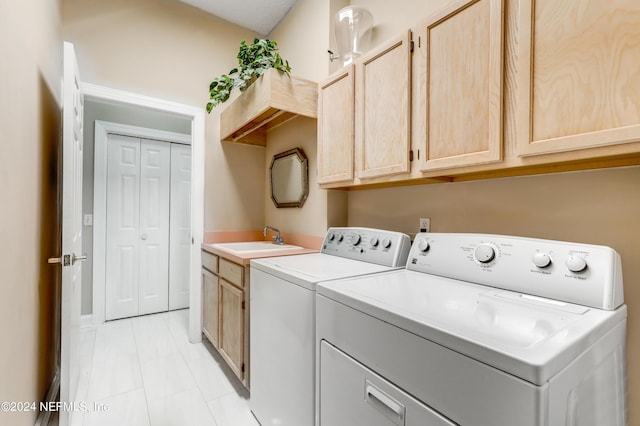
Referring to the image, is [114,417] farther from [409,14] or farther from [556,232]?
[409,14]

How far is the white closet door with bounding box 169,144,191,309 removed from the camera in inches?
136

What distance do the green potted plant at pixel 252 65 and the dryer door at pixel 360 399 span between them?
5.55ft

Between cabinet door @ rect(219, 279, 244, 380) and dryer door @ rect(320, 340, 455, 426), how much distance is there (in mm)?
893

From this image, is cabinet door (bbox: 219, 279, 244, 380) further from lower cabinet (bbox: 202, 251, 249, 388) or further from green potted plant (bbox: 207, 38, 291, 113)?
green potted plant (bbox: 207, 38, 291, 113)

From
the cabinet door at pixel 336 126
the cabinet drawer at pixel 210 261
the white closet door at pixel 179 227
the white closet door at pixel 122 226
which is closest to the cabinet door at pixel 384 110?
the cabinet door at pixel 336 126

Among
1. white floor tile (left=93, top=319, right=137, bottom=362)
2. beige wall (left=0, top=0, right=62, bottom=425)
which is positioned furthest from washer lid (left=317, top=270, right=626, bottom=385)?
white floor tile (left=93, top=319, right=137, bottom=362)

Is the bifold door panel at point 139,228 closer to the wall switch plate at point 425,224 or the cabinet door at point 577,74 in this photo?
the wall switch plate at point 425,224

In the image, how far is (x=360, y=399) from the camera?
906 millimetres

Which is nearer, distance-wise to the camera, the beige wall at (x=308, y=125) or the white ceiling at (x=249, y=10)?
the beige wall at (x=308, y=125)

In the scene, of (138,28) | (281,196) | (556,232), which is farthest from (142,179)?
(556,232)

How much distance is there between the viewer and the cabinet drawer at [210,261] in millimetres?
2283

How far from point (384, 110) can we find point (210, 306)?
1.98 metres

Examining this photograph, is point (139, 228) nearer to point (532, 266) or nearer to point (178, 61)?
point (178, 61)

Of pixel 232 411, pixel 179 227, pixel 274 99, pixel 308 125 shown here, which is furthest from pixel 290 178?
pixel 179 227
